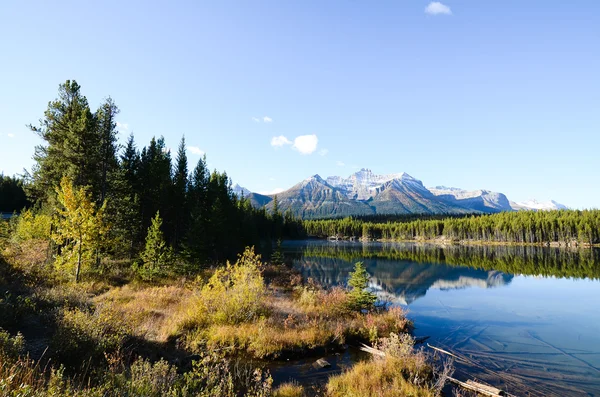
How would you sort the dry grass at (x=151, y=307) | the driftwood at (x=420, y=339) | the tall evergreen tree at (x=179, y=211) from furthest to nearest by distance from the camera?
1. the tall evergreen tree at (x=179, y=211)
2. the driftwood at (x=420, y=339)
3. the dry grass at (x=151, y=307)

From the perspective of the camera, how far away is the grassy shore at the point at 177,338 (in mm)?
7574

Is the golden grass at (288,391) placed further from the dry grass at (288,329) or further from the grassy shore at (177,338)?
the dry grass at (288,329)

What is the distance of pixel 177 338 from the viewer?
14.1 metres

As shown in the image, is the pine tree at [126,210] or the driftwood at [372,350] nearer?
the driftwood at [372,350]

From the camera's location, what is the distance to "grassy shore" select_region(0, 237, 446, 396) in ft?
24.8

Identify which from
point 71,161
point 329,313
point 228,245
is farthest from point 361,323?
point 228,245

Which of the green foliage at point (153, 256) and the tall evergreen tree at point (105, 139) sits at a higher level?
the tall evergreen tree at point (105, 139)

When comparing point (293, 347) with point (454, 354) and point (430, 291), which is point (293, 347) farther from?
point (430, 291)

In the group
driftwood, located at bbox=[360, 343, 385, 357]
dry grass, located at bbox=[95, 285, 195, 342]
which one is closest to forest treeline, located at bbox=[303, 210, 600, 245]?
driftwood, located at bbox=[360, 343, 385, 357]

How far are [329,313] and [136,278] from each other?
1802 centimetres

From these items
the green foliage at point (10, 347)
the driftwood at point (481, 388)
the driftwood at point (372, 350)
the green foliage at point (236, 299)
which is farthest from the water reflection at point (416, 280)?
the green foliage at point (10, 347)

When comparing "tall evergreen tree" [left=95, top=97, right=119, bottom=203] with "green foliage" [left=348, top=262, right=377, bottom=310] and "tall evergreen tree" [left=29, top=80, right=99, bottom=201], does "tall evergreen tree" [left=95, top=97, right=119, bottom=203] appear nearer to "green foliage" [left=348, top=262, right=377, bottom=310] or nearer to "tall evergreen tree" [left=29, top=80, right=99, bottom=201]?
"tall evergreen tree" [left=29, top=80, right=99, bottom=201]

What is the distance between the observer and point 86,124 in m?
27.8

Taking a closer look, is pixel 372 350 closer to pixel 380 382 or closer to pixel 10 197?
pixel 380 382
